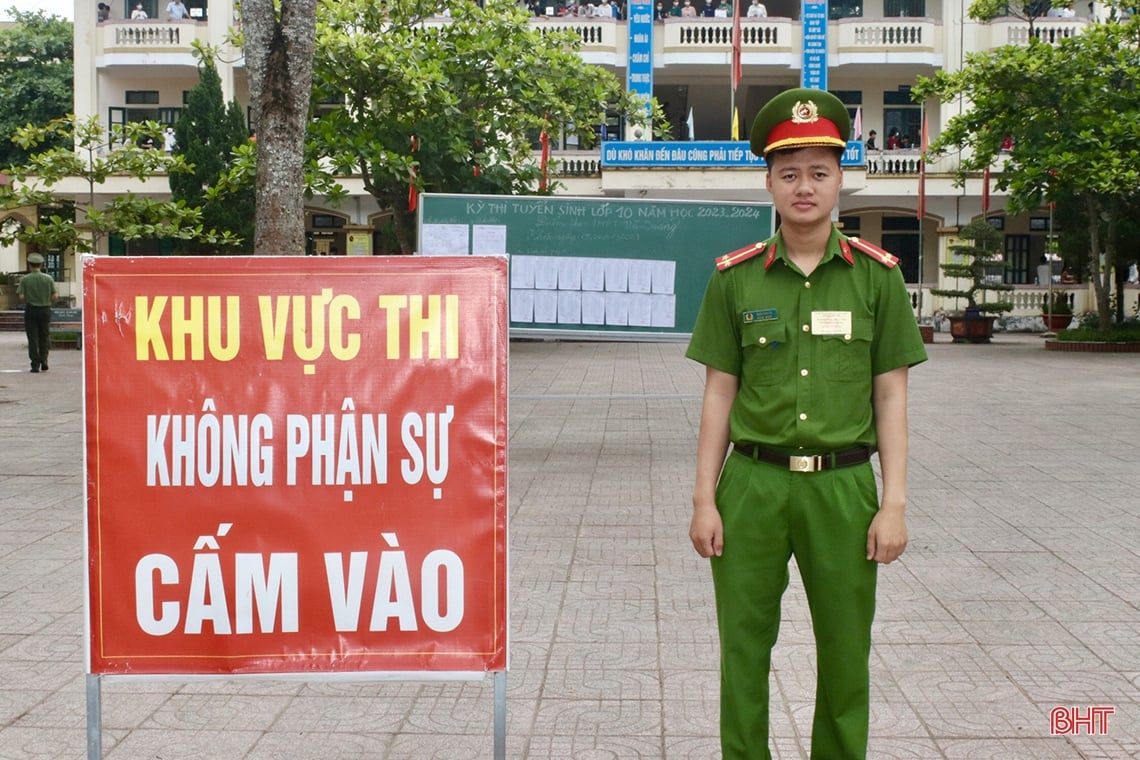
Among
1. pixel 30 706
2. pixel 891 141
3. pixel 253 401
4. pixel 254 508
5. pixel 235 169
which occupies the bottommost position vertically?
pixel 30 706

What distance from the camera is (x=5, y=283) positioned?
4059 cm

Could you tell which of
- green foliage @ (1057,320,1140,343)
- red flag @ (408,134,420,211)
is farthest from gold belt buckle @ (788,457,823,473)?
green foliage @ (1057,320,1140,343)

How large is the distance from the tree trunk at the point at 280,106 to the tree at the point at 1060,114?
1827 centimetres

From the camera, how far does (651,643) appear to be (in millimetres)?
5176

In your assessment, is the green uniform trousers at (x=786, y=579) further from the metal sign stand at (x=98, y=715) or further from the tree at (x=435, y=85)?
the tree at (x=435, y=85)

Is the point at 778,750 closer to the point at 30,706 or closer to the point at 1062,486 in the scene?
the point at 30,706

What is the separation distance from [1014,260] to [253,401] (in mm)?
39721

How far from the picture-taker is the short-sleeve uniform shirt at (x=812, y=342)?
325 centimetres

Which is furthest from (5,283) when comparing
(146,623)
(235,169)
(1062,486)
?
(146,623)

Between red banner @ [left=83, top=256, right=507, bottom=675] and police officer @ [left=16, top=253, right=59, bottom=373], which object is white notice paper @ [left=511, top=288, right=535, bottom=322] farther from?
police officer @ [left=16, top=253, right=59, bottom=373]

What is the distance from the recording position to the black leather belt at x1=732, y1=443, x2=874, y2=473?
127 inches

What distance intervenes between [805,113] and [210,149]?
99.1 ft

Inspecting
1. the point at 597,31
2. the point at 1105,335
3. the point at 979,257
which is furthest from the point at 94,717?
the point at 597,31

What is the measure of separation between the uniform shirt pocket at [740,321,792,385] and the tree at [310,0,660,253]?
48.4 feet
